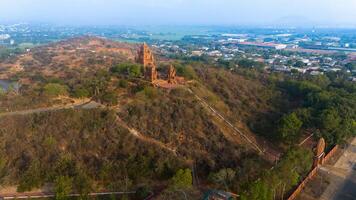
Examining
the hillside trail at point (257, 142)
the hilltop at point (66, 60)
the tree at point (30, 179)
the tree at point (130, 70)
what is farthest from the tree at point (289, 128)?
the hilltop at point (66, 60)

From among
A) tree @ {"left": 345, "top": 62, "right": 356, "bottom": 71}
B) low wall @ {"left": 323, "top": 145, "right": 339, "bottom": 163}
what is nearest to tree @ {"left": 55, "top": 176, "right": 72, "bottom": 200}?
low wall @ {"left": 323, "top": 145, "right": 339, "bottom": 163}

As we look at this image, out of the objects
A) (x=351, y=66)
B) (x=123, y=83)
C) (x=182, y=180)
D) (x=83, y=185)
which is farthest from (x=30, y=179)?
(x=351, y=66)

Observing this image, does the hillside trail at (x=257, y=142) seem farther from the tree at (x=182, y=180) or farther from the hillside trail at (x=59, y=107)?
the hillside trail at (x=59, y=107)

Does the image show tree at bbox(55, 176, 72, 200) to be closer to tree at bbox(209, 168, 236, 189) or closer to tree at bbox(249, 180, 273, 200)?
tree at bbox(209, 168, 236, 189)

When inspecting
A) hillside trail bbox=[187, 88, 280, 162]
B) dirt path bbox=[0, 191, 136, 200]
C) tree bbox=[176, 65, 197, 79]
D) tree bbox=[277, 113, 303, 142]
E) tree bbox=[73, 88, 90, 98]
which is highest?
tree bbox=[176, 65, 197, 79]

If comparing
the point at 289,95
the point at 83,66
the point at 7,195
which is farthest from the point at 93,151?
the point at 83,66

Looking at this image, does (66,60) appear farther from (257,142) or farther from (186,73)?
(257,142)

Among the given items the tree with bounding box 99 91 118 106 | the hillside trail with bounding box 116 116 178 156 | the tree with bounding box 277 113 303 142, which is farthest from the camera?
the tree with bounding box 99 91 118 106
